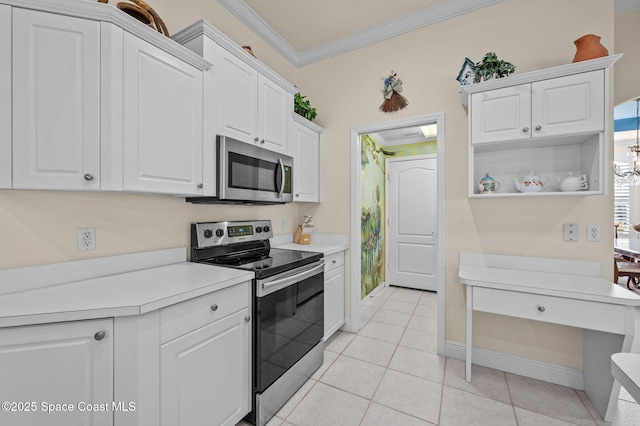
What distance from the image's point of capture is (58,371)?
100 centimetres

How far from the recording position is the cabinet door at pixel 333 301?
8.33 ft

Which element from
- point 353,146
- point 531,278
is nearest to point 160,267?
point 353,146

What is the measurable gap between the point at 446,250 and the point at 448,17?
207cm

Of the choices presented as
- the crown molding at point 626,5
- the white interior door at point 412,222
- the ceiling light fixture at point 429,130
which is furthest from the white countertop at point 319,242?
the crown molding at point 626,5

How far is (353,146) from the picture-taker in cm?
288

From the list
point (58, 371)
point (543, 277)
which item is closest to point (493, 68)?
point (543, 277)

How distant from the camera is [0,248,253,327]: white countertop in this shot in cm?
99

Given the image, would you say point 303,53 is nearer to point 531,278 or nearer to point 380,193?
point 380,193

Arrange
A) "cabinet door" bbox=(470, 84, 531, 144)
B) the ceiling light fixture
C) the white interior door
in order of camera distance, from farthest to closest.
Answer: the white interior door → the ceiling light fixture → "cabinet door" bbox=(470, 84, 531, 144)

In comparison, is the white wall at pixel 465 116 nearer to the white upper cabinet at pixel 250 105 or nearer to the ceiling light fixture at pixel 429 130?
the white upper cabinet at pixel 250 105

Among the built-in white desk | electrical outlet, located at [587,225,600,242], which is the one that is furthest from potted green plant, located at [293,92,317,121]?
electrical outlet, located at [587,225,600,242]

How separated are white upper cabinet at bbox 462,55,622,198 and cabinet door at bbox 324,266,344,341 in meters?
1.43

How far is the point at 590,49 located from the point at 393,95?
1379 millimetres

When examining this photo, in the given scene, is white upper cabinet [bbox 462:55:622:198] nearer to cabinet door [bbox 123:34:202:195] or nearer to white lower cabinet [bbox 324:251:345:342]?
white lower cabinet [bbox 324:251:345:342]
